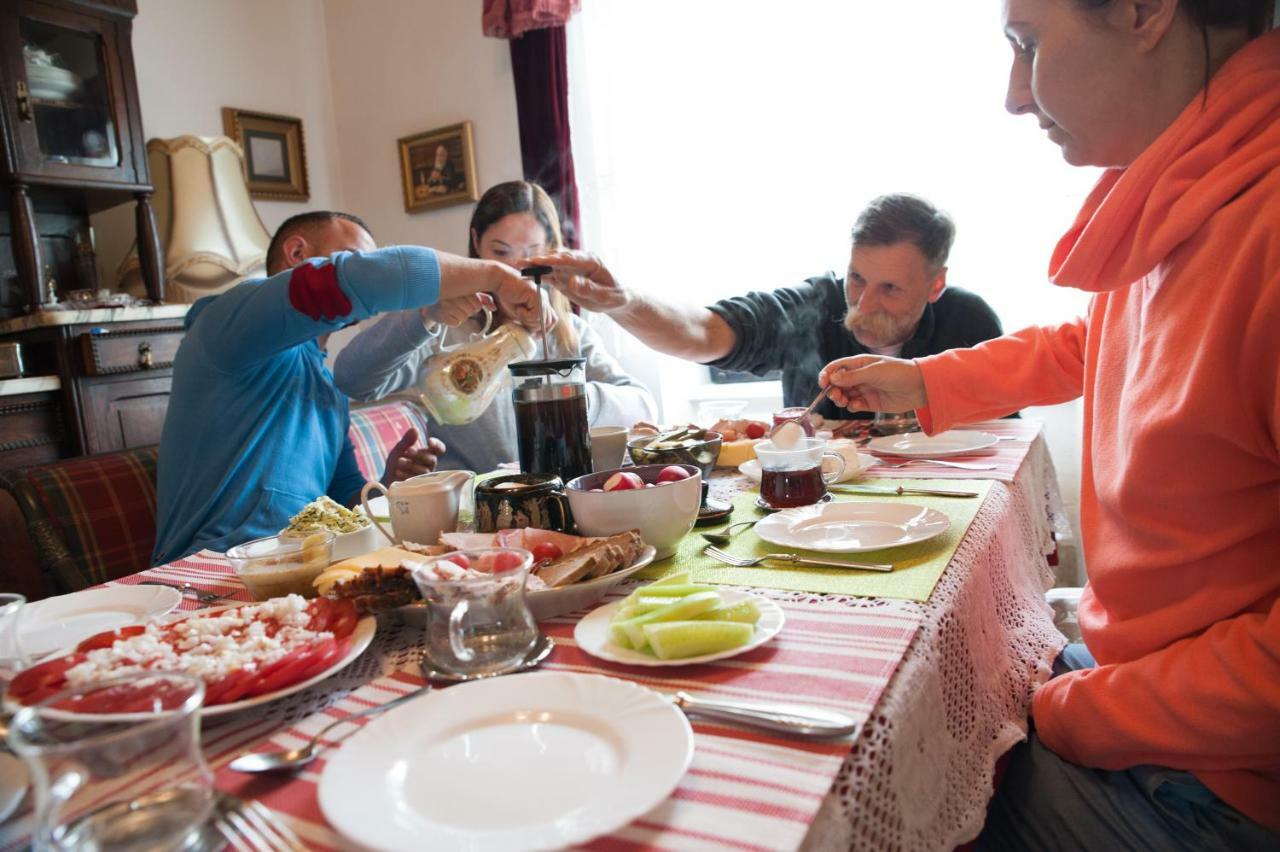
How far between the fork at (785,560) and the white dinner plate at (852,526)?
2cm

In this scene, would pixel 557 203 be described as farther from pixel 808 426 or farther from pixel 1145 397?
pixel 1145 397

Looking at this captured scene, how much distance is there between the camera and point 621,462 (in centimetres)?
131

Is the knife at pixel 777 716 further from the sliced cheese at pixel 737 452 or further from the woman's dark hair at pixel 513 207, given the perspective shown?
the woman's dark hair at pixel 513 207

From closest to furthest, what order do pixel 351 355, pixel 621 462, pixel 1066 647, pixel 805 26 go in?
pixel 1066 647
pixel 621 462
pixel 351 355
pixel 805 26

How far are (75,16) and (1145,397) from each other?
3483mm

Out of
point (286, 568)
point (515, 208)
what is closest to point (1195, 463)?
point (286, 568)

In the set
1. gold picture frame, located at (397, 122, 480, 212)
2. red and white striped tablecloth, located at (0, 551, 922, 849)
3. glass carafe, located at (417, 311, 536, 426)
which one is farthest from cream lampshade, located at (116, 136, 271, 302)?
red and white striped tablecloth, located at (0, 551, 922, 849)

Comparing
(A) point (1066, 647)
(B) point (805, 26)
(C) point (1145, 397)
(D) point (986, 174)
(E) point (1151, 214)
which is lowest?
(A) point (1066, 647)

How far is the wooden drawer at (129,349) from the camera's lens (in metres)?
2.67

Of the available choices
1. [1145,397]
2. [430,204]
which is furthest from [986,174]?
[430,204]

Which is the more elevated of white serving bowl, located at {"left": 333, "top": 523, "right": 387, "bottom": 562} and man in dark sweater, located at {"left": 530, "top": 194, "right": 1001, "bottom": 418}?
man in dark sweater, located at {"left": 530, "top": 194, "right": 1001, "bottom": 418}

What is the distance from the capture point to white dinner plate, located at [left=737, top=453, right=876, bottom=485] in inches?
51.2

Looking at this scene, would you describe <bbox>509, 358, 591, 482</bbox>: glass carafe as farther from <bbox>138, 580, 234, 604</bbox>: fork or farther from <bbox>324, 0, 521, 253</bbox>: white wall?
<bbox>324, 0, 521, 253</bbox>: white wall

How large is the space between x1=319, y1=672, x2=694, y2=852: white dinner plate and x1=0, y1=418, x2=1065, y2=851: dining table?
19 millimetres
